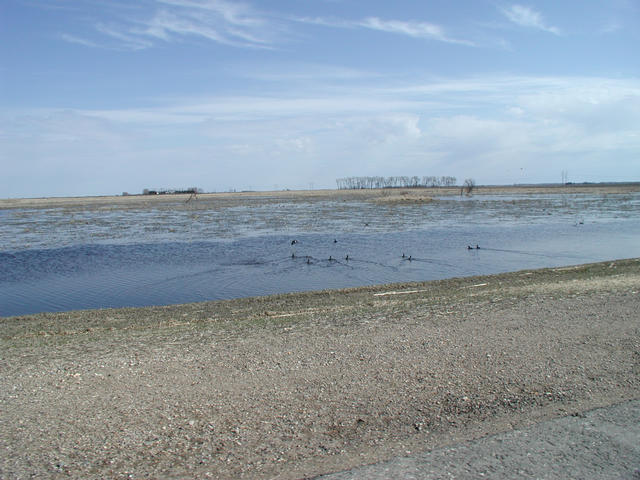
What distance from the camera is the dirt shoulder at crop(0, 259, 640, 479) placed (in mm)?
4605

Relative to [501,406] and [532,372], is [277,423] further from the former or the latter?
[532,372]

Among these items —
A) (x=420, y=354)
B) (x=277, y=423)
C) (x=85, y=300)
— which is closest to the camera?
(x=277, y=423)

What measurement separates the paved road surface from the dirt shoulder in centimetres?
21

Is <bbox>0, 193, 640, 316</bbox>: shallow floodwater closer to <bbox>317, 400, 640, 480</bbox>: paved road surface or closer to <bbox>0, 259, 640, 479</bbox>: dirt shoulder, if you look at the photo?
<bbox>0, 259, 640, 479</bbox>: dirt shoulder

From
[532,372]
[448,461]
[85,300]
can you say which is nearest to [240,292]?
[85,300]

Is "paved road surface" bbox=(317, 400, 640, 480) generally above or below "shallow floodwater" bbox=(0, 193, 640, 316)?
above

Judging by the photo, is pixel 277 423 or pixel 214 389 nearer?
pixel 277 423

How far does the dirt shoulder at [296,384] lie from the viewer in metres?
4.61

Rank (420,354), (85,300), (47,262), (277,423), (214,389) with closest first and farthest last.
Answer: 1. (277,423)
2. (214,389)
3. (420,354)
4. (85,300)
5. (47,262)

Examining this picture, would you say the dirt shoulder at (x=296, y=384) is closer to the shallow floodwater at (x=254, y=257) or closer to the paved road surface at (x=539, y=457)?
the paved road surface at (x=539, y=457)

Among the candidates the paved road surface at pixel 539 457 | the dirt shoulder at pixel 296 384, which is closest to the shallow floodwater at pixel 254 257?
the dirt shoulder at pixel 296 384

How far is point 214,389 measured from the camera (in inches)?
238

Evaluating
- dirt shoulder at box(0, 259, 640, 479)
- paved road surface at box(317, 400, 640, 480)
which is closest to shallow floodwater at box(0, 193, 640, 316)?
dirt shoulder at box(0, 259, 640, 479)

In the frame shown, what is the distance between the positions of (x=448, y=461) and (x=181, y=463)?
2.37 meters
